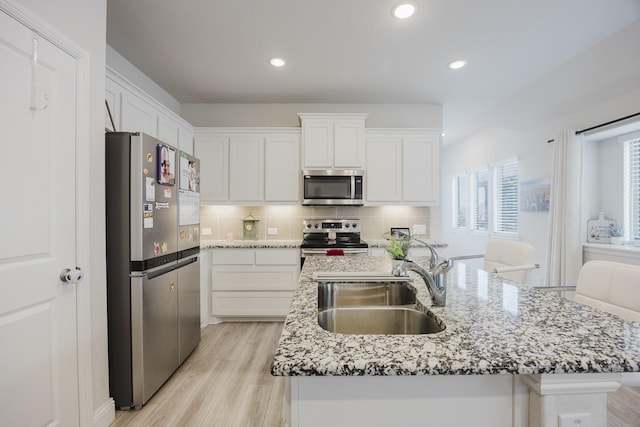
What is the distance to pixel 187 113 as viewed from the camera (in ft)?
12.4

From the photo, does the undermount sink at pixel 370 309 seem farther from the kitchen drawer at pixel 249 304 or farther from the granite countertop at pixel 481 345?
the kitchen drawer at pixel 249 304

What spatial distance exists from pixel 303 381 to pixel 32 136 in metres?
1.56

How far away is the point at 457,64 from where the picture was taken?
278 cm

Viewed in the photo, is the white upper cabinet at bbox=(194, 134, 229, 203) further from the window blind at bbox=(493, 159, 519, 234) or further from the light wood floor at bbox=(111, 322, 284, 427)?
the window blind at bbox=(493, 159, 519, 234)

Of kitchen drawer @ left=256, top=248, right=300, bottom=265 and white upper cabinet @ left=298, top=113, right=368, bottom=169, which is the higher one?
white upper cabinet @ left=298, top=113, right=368, bottom=169

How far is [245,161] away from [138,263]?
2009 millimetres

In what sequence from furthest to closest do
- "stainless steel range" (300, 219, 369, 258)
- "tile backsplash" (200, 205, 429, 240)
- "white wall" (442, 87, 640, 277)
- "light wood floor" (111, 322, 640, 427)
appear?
"tile backsplash" (200, 205, 429, 240) < "stainless steel range" (300, 219, 369, 258) < "white wall" (442, 87, 640, 277) < "light wood floor" (111, 322, 640, 427)

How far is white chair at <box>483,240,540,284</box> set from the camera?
6.06ft

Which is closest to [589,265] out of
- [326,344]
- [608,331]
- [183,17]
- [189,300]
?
[608,331]

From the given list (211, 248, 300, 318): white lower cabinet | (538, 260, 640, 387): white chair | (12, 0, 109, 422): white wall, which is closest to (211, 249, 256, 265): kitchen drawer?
(211, 248, 300, 318): white lower cabinet

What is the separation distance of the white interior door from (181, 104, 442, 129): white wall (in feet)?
7.83

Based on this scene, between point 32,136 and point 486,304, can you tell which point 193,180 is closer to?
point 32,136

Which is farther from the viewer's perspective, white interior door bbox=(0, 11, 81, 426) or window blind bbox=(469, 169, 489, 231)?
window blind bbox=(469, 169, 489, 231)

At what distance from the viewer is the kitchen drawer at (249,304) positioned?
3.20m
